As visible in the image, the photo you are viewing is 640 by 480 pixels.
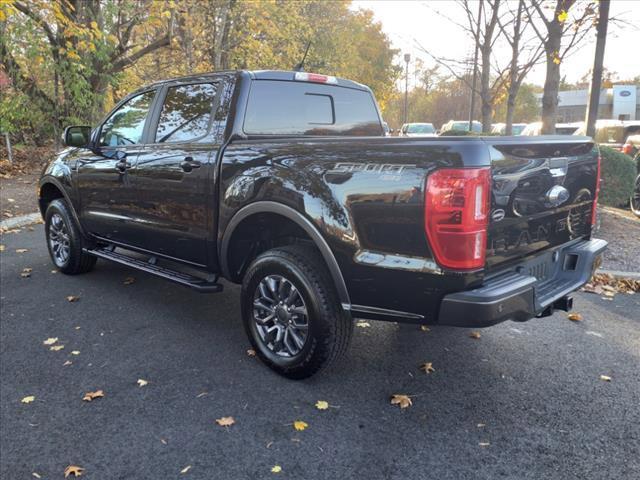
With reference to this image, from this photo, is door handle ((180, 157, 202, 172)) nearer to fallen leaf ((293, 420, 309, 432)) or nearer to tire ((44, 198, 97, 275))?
→ fallen leaf ((293, 420, 309, 432))

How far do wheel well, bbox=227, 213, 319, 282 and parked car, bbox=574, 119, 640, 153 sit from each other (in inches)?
482

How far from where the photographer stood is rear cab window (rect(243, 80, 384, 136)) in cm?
380

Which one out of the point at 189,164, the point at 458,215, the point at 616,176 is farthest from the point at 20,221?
the point at 616,176

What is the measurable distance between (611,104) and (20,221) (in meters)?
46.5

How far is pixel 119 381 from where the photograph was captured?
3.38 meters

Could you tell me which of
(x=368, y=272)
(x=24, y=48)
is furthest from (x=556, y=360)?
(x=24, y=48)

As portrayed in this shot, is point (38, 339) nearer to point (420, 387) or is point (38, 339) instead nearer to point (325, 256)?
point (325, 256)

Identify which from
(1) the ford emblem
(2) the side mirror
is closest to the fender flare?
(1) the ford emblem

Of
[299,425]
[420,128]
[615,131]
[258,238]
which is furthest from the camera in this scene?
[420,128]

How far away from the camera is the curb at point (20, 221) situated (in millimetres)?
8095

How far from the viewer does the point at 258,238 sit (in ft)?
12.3

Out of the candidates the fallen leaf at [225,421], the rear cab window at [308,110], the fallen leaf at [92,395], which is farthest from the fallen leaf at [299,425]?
the rear cab window at [308,110]

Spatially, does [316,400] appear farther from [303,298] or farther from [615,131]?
[615,131]

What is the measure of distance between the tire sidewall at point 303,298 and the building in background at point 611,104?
35.3 metres
